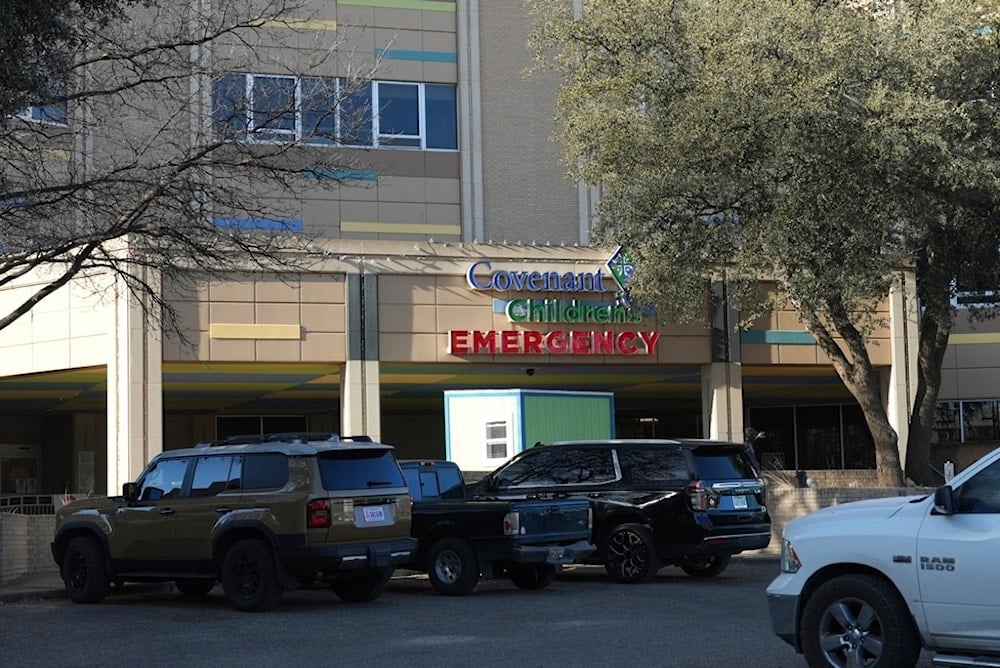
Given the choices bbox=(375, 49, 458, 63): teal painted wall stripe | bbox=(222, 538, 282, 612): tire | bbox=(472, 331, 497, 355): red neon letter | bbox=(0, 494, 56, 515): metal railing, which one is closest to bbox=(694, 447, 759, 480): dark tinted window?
bbox=(222, 538, 282, 612): tire

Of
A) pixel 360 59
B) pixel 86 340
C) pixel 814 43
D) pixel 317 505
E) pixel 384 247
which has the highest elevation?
pixel 360 59

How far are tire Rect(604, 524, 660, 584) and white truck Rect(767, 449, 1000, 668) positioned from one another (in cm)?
819

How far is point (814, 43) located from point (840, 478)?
10.2 meters

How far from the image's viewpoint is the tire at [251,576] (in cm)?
1476

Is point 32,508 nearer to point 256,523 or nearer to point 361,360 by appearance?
point 361,360

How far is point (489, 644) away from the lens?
39.4 feet

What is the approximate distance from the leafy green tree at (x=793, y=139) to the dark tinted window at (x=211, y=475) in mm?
11753

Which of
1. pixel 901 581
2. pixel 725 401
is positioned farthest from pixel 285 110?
pixel 725 401

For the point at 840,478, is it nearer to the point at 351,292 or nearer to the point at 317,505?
the point at 351,292

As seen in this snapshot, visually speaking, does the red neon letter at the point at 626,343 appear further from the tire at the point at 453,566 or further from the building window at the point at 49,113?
the tire at the point at 453,566

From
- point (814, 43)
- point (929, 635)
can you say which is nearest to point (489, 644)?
point (929, 635)

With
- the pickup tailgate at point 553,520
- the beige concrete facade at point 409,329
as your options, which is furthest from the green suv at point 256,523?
the beige concrete facade at point 409,329

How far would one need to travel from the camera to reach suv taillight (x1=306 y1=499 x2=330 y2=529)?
14.7m

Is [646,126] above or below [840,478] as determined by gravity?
above
